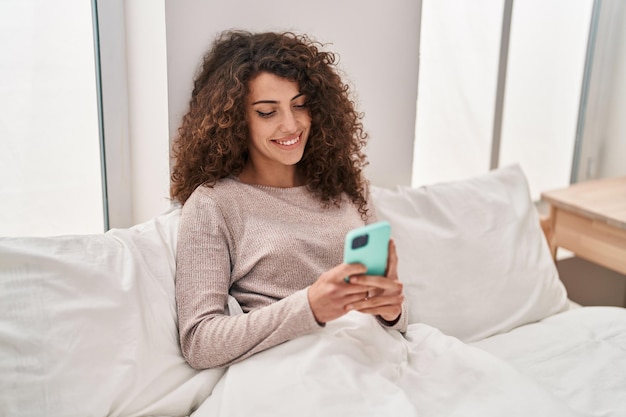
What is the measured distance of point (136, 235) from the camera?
136 cm

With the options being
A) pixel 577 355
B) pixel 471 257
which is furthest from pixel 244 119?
pixel 577 355

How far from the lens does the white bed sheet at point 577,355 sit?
51.6 inches

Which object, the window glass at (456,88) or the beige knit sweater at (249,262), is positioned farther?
the window glass at (456,88)

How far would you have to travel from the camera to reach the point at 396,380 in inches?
49.3

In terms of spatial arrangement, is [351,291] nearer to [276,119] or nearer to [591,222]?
[276,119]

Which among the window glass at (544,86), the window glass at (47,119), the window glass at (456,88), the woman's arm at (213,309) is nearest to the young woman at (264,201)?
the woman's arm at (213,309)

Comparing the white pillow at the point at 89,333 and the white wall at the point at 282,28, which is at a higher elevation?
the white wall at the point at 282,28

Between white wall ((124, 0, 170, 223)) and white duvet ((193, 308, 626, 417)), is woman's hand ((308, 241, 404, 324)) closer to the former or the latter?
white duvet ((193, 308, 626, 417))

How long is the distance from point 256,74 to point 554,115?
1.49 m

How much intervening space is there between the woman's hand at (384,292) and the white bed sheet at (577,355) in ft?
0.97

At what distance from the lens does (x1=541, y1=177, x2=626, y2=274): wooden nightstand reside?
1915 mm

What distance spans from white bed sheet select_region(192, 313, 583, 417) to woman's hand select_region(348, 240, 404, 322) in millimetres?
54

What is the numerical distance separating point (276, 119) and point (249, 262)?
31 centimetres

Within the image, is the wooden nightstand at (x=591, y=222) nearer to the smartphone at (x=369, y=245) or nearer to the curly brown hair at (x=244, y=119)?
the curly brown hair at (x=244, y=119)
